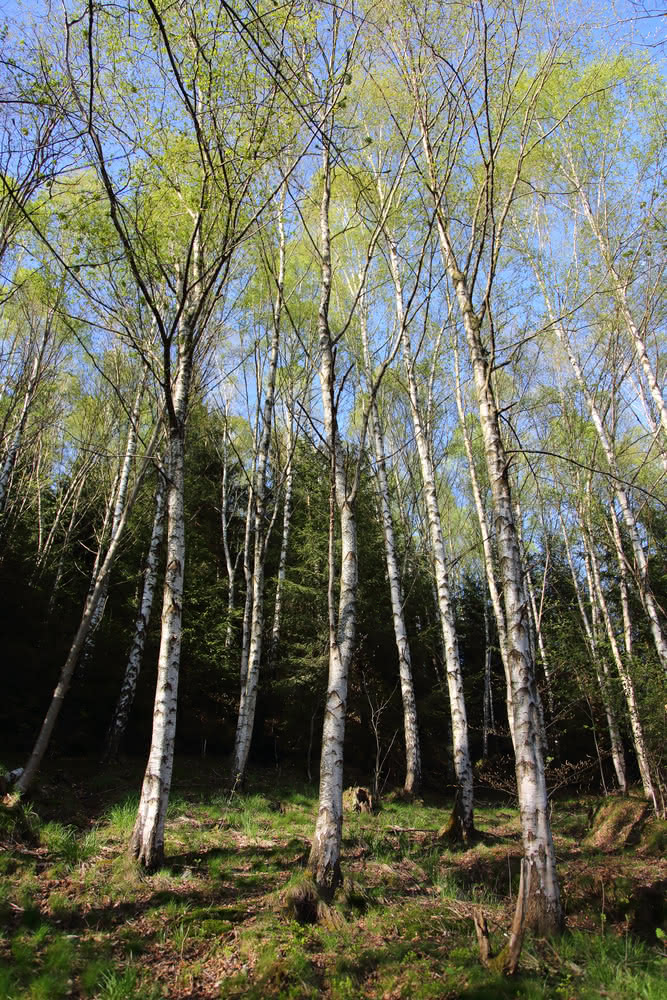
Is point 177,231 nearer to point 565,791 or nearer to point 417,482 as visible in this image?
point 417,482

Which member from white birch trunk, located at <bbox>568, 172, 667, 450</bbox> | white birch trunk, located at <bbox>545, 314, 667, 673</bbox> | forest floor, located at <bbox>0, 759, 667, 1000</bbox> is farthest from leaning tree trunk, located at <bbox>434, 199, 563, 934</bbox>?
white birch trunk, located at <bbox>568, 172, 667, 450</bbox>

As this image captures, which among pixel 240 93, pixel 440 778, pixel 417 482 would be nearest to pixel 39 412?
pixel 240 93

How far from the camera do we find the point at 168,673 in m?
4.57

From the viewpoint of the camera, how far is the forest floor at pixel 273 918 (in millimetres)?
2697

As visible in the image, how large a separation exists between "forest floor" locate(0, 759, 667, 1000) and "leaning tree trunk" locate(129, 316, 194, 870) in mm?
246

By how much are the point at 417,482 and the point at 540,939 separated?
11616mm

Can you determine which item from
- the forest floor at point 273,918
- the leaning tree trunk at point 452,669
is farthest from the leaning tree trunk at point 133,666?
the leaning tree trunk at point 452,669

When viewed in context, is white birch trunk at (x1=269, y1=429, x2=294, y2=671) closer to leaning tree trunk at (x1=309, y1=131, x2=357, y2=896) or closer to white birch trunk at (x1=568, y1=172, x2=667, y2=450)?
leaning tree trunk at (x1=309, y1=131, x2=357, y2=896)

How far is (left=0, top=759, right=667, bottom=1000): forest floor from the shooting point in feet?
8.85

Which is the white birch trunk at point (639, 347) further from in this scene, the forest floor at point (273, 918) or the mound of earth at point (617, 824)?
the forest floor at point (273, 918)

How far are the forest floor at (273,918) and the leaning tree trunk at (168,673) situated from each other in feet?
0.81

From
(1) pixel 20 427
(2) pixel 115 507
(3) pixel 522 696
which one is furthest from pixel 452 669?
(1) pixel 20 427

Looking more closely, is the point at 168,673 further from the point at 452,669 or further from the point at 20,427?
the point at 20,427

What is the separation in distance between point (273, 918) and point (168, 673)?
79.2 inches
